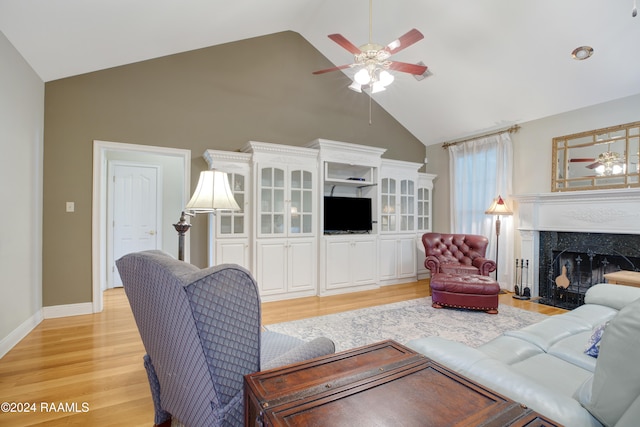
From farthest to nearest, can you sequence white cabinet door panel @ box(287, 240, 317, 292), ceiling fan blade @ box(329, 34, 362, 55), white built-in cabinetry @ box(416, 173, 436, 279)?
white built-in cabinetry @ box(416, 173, 436, 279), white cabinet door panel @ box(287, 240, 317, 292), ceiling fan blade @ box(329, 34, 362, 55)

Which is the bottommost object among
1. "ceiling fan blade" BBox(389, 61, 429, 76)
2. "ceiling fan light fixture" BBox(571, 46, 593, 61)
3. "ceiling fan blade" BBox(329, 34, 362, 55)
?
"ceiling fan blade" BBox(389, 61, 429, 76)

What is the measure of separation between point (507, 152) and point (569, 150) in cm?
78

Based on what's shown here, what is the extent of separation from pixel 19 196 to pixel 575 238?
6398 mm

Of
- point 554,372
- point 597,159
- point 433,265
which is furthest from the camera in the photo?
point 433,265

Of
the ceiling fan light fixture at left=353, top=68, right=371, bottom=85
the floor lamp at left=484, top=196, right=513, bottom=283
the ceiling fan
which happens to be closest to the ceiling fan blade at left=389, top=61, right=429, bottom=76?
the ceiling fan

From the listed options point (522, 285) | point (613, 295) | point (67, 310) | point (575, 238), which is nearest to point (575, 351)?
point (613, 295)

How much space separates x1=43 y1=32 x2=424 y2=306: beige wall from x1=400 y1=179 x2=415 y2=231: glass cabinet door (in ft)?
3.17

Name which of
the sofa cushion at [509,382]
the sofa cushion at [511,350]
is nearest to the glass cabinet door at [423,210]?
the sofa cushion at [511,350]

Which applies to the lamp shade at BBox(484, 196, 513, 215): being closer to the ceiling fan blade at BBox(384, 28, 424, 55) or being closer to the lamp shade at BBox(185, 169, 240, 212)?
the ceiling fan blade at BBox(384, 28, 424, 55)

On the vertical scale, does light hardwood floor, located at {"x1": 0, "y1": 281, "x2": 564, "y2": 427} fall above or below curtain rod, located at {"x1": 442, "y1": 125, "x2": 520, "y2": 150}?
below

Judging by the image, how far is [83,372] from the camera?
2230 millimetres

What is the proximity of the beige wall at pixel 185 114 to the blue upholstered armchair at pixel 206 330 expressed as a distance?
10.2 ft

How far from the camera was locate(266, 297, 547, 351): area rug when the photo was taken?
9.48ft

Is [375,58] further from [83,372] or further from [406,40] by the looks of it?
[83,372]
